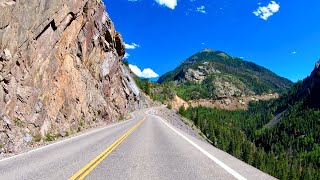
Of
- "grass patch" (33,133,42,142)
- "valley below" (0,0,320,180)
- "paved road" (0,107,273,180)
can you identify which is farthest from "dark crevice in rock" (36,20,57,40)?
"paved road" (0,107,273,180)

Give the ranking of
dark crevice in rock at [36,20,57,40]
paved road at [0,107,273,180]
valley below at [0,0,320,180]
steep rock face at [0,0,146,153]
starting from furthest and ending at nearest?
1. dark crevice in rock at [36,20,57,40]
2. steep rock face at [0,0,146,153]
3. valley below at [0,0,320,180]
4. paved road at [0,107,273,180]

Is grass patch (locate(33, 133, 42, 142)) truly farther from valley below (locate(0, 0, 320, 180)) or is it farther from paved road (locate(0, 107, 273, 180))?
paved road (locate(0, 107, 273, 180))

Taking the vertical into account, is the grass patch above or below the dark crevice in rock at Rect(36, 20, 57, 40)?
below

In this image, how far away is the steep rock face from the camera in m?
19.4

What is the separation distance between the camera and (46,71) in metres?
25.9

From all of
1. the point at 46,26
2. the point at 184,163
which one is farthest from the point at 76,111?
the point at 184,163

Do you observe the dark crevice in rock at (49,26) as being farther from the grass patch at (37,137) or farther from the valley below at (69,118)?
the grass patch at (37,137)

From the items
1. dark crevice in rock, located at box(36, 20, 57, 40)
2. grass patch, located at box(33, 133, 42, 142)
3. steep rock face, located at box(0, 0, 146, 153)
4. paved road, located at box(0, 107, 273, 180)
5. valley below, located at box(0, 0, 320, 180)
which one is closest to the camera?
paved road, located at box(0, 107, 273, 180)

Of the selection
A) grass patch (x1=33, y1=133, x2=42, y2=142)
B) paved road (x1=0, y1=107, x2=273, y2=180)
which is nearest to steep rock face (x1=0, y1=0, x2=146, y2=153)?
grass patch (x1=33, y1=133, x2=42, y2=142)

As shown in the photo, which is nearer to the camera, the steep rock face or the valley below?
the valley below

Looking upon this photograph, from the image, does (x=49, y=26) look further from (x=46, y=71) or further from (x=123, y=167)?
(x=123, y=167)

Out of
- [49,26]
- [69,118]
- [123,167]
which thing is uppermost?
[49,26]

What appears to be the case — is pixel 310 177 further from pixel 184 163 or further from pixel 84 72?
pixel 184 163

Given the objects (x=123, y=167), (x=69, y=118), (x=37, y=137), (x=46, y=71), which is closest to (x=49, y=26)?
(x=46, y=71)
